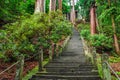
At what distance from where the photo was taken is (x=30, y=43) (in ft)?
45.7

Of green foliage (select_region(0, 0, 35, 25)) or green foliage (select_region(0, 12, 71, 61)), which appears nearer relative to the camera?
green foliage (select_region(0, 12, 71, 61))

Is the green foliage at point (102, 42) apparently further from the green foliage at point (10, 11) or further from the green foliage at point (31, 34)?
the green foliage at point (31, 34)

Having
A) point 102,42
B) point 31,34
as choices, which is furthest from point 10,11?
point 102,42

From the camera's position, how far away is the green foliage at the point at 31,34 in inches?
506

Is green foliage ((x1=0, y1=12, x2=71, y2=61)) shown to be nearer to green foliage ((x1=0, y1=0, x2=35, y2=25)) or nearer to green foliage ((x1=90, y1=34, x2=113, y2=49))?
green foliage ((x1=0, y1=0, x2=35, y2=25))

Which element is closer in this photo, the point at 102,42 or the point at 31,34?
the point at 31,34

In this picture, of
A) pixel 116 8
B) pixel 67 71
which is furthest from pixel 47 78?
pixel 116 8

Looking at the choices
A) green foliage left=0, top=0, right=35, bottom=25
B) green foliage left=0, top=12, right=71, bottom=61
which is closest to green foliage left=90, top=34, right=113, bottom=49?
green foliage left=0, top=0, right=35, bottom=25

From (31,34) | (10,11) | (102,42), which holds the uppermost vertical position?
(10,11)

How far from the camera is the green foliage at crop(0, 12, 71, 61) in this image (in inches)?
506

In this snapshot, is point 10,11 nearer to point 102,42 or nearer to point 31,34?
point 31,34

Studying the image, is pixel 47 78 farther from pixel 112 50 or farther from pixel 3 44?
pixel 112 50

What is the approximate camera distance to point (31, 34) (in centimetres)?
1348

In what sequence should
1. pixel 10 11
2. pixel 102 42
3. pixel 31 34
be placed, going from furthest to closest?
pixel 102 42
pixel 10 11
pixel 31 34
